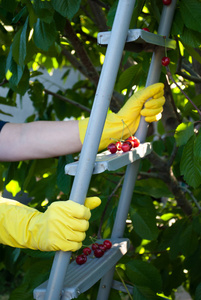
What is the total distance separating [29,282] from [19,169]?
1.78 ft

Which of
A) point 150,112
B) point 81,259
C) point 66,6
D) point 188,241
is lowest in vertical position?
point 188,241

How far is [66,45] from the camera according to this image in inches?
87.4

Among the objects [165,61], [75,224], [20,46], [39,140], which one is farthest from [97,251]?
[20,46]

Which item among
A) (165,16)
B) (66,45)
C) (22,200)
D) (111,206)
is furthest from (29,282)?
(66,45)

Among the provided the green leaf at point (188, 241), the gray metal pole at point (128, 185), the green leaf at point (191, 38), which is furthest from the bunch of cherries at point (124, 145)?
the green leaf at point (188, 241)

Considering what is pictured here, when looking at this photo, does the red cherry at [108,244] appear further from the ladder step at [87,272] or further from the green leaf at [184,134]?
the green leaf at [184,134]

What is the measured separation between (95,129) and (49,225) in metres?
0.27

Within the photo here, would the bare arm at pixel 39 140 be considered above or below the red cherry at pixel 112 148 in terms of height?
below

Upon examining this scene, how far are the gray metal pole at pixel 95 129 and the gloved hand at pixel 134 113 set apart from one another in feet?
0.81

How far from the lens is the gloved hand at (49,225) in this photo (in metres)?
0.98

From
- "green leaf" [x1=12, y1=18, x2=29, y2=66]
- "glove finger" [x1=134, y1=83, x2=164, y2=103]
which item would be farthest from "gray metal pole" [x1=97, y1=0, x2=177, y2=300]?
"green leaf" [x1=12, y1=18, x2=29, y2=66]

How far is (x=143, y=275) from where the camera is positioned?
1.38m

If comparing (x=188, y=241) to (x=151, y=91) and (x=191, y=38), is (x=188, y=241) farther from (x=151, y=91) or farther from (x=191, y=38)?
(x=191, y=38)

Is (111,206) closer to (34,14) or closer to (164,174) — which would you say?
(164,174)
